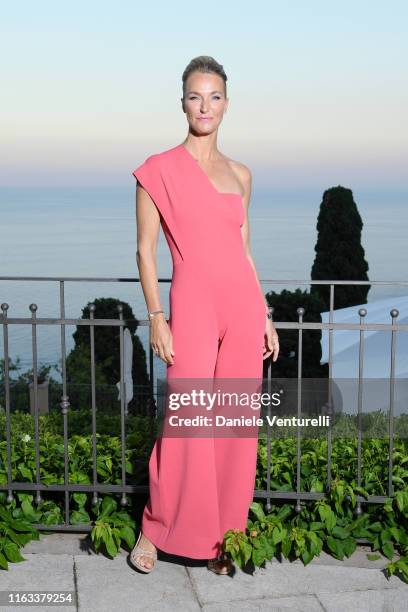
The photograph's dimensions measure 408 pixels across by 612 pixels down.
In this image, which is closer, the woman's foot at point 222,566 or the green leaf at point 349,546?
the woman's foot at point 222,566

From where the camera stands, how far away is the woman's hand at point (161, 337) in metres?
3.24

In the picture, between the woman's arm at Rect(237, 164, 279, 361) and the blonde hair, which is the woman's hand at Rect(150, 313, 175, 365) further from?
the blonde hair

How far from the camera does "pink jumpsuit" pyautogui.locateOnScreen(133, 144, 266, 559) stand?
3.25 meters

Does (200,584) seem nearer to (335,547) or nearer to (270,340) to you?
(335,547)

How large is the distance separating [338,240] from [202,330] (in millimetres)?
12848

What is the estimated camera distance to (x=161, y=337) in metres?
3.24

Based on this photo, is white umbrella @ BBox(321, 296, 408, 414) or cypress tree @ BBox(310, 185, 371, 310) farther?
cypress tree @ BBox(310, 185, 371, 310)

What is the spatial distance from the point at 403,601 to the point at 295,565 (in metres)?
0.54

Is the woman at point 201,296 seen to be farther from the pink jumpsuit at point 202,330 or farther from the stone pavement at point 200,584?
the stone pavement at point 200,584

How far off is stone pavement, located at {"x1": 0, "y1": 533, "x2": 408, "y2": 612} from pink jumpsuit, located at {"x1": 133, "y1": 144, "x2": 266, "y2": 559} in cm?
18

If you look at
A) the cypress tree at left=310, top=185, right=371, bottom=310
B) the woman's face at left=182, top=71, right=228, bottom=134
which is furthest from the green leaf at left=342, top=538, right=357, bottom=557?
the cypress tree at left=310, top=185, right=371, bottom=310

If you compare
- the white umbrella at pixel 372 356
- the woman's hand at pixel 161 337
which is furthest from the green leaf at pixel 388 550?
the white umbrella at pixel 372 356

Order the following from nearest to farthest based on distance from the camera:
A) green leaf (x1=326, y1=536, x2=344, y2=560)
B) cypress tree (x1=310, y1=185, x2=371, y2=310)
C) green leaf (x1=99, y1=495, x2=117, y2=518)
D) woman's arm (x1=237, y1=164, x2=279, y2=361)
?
1. woman's arm (x1=237, y1=164, x2=279, y2=361)
2. green leaf (x1=326, y1=536, x2=344, y2=560)
3. green leaf (x1=99, y1=495, x2=117, y2=518)
4. cypress tree (x1=310, y1=185, x2=371, y2=310)

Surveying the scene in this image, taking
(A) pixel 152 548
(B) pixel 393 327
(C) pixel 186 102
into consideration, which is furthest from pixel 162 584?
(C) pixel 186 102
